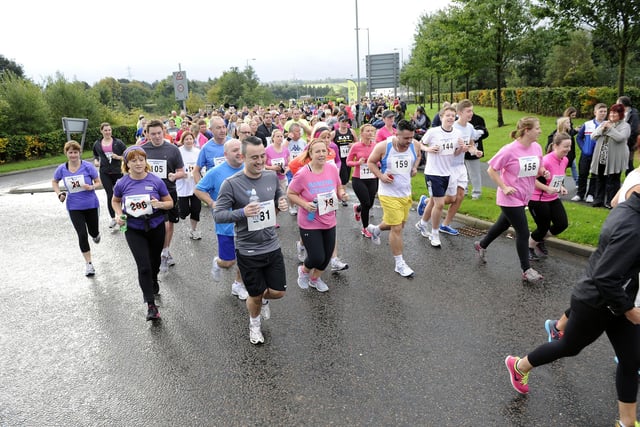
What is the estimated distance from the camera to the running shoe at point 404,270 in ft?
19.9

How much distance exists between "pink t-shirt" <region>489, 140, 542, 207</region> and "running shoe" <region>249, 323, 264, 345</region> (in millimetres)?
3343

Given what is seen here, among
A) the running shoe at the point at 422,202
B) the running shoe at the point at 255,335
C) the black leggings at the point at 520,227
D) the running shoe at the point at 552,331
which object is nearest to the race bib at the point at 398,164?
the black leggings at the point at 520,227

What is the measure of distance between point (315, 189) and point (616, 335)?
3.21 m

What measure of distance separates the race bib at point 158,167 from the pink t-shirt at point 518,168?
451cm

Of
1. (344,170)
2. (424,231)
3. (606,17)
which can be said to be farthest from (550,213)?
(606,17)

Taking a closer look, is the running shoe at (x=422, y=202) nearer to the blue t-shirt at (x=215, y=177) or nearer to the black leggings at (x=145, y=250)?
the blue t-shirt at (x=215, y=177)

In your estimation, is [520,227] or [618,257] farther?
[520,227]

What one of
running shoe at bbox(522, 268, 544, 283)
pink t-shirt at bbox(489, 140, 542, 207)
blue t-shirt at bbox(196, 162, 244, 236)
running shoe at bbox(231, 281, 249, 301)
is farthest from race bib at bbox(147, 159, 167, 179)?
running shoe at bbox(522, 268, 544, 283)

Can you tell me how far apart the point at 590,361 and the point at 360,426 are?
2175mm

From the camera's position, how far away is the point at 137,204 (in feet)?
16.4

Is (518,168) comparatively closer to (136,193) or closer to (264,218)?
(264,218)

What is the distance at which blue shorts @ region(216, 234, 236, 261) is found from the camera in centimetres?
526

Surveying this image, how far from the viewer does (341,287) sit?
19.3ft

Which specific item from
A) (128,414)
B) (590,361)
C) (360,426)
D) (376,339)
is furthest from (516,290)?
(128,414)
